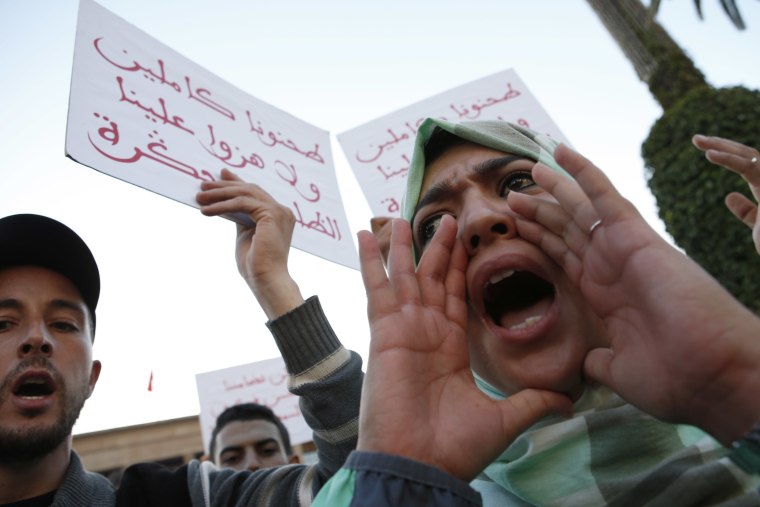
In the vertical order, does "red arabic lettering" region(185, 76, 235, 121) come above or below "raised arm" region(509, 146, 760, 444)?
above

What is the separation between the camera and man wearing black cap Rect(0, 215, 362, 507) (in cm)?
167

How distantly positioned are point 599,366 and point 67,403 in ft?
5.39

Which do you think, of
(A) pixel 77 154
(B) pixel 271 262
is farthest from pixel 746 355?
(A) pixel 77 154

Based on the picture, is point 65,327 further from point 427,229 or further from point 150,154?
point 427,229

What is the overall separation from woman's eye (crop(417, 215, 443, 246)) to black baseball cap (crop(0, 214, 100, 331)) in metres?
1.31

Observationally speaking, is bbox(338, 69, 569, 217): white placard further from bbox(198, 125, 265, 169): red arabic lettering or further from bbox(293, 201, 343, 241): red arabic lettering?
bbox(198, 125, 265, 169): red arabic lettering

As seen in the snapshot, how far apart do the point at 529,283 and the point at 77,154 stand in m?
1.58

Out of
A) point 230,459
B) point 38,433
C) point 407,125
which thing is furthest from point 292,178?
point 230,459

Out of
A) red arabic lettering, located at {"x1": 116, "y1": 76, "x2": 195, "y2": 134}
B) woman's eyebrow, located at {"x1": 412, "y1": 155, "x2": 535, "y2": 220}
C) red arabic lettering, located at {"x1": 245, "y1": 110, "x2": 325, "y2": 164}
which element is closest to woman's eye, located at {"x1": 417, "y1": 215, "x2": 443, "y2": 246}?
woman's eyebrow, located at {"x1": 412, "y1": 155, "x2": 535, "y2": 220}

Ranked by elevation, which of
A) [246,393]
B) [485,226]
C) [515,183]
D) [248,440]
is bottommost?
[485,226]

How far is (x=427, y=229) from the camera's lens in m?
1.63

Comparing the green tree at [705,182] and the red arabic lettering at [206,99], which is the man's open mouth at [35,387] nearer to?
the red arabic lettering at [206,99]

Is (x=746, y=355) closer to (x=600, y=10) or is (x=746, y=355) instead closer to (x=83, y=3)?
(x=83, y=3)

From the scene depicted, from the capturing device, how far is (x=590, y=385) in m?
1.32
